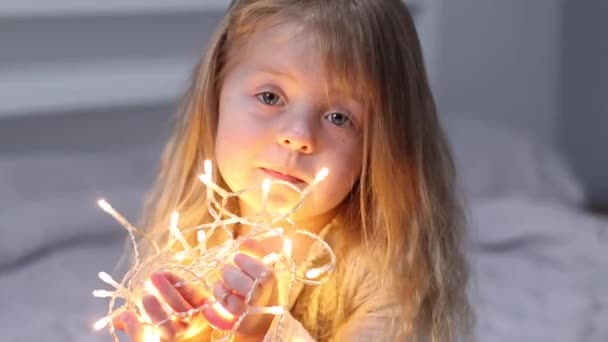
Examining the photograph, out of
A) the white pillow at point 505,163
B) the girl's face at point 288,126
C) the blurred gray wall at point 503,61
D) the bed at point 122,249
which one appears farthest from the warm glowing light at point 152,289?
the blurred gray wall at point 503,61

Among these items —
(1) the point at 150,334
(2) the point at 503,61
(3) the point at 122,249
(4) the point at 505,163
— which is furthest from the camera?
(2) the point at 503,61

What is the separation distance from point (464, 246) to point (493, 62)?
51.5 inches

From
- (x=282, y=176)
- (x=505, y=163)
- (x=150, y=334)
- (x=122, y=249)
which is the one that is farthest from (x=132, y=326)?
(x=505, y=163)

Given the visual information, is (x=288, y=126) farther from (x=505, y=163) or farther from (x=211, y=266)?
(x=505, y=163)

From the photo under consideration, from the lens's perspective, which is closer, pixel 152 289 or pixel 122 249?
pixel 152 289

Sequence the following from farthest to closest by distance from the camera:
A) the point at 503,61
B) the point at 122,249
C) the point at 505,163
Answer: the point at 503,61 < the point at 505,163 < the point at 122,249

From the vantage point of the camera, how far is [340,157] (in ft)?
3.17

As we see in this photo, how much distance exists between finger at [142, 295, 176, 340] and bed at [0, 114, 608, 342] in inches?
21.0

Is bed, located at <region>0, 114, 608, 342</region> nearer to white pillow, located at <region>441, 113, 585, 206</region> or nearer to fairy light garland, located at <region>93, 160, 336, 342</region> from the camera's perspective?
white pillow, located at <region>441, 113, 585, 206</region>

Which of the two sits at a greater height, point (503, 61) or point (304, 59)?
point (304, 59)

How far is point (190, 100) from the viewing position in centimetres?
112

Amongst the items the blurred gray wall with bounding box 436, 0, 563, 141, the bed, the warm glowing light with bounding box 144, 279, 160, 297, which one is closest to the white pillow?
the bed

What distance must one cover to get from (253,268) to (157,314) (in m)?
0.09

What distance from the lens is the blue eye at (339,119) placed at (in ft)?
3.13
